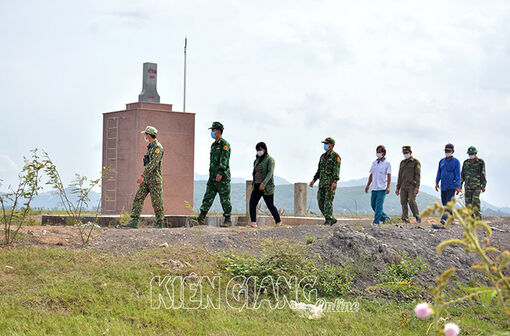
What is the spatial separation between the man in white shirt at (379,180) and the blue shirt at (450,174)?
4.62 feet

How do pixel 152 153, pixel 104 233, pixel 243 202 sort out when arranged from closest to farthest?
1. pixel 104 233
2. pixel 152 153
3. pixel 243 202

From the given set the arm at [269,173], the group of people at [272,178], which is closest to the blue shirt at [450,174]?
the group of people at [272,178]

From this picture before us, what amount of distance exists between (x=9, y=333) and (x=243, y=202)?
35.9 ft

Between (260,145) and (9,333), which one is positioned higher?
(260,145)

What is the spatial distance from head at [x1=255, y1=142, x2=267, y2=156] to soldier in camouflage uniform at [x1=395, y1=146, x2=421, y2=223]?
15.1 ft

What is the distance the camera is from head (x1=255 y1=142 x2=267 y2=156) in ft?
38.9

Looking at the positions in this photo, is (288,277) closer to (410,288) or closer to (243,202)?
(410,288)

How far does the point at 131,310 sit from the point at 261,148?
609 cm

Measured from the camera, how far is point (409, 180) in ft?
48.9

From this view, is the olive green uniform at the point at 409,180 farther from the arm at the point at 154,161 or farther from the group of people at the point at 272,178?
the arm at the point at 154,161

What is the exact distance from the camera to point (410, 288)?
7617 millimetres

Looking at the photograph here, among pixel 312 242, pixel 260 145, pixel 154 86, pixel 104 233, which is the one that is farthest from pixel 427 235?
pixel 154 86

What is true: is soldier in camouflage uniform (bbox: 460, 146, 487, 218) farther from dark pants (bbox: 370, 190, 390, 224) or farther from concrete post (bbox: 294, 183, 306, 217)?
concrete post (bbox: 294, 183, 306, 217)

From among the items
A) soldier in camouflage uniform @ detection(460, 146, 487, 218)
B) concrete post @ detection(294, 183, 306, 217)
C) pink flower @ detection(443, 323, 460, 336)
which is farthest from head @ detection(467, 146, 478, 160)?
pink flower @ detection(443, 323, 460, 336)
